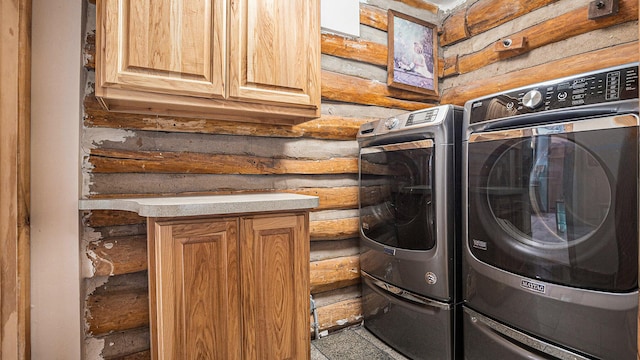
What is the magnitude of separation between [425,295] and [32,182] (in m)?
2.00

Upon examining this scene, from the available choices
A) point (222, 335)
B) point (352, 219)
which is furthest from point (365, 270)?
point (222, 335)

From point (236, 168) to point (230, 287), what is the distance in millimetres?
770

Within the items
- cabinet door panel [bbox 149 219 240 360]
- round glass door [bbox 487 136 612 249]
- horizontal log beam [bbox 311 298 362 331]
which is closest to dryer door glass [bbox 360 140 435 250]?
round glass door [bbox 487 136 612 249]

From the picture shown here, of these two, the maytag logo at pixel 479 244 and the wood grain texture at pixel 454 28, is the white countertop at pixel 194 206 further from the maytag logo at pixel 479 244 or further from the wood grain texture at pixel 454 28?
the wood grain texture at pixel 454 28

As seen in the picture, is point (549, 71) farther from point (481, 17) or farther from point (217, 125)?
point (217, 125)

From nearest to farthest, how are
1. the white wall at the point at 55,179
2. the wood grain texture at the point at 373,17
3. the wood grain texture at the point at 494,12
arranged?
1. the white wall at the point at 55,179
2. the wood grain texture at the point at 494,12
3. the wood grain texture at the point at 373,17

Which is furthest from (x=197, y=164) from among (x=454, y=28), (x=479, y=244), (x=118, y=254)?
(x=454, y=28)

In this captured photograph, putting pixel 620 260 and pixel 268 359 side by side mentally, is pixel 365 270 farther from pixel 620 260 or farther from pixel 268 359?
pixel 620 260

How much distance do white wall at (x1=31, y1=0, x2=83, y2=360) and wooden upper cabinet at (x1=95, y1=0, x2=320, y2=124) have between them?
23 centimetres

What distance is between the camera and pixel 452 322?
169 cm

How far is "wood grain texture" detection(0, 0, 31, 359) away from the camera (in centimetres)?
125

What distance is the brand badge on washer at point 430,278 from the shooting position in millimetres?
1707

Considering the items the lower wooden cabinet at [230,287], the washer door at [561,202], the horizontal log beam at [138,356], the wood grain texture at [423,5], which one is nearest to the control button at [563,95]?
the washer door at [561,202]

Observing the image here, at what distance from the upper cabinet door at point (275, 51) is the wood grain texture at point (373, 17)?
0.75m
